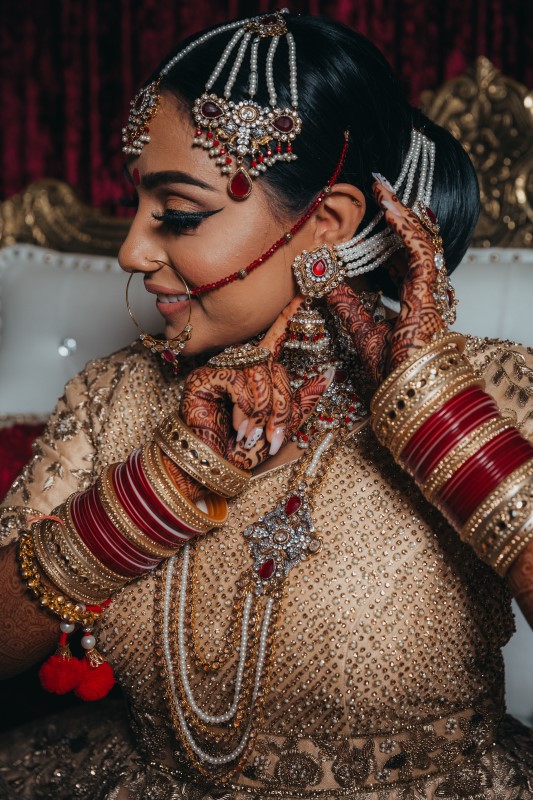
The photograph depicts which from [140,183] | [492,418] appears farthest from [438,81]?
[492,418]

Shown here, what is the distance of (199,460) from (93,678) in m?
0.36

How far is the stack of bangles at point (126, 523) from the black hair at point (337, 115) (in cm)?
37

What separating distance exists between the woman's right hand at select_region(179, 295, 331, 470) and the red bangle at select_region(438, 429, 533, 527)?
27 centimetres

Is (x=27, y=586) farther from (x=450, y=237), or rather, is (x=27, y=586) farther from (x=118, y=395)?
(x=450, y=237)

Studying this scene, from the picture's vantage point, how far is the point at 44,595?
1.22 m

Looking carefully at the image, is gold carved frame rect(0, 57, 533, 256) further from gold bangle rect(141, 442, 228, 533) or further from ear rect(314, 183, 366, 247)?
gold bangle rect(141, 442, 228, 533)

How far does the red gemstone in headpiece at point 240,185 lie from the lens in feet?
3.81

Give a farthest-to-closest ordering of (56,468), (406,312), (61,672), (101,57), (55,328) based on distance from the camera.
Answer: (101,57), (55,328), (56,468), (61,672), (406,312)

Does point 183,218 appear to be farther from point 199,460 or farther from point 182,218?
point 199,460

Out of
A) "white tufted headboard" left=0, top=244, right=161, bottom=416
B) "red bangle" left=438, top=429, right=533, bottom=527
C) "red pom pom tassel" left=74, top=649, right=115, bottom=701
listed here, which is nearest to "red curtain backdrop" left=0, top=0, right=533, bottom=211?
"white tufted headboard" left=0, top=244, right=161, bottom=416

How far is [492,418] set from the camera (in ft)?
3.49

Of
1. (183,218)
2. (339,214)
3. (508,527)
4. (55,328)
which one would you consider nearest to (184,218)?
(183,218)

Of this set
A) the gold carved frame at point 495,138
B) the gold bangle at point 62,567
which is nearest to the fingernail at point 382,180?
the gold bangle at point 62,567

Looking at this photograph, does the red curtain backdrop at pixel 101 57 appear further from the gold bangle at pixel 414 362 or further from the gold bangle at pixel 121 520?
the gold bangle at pixel 121 520
